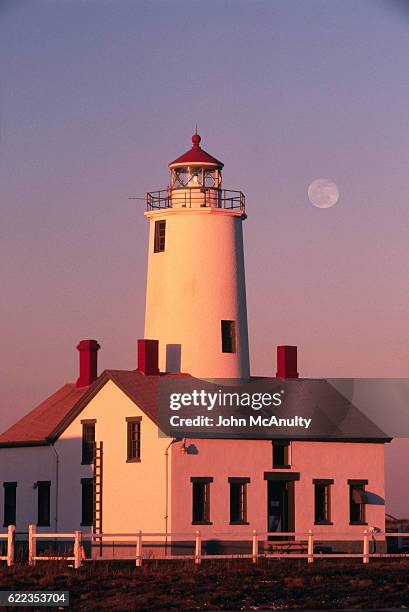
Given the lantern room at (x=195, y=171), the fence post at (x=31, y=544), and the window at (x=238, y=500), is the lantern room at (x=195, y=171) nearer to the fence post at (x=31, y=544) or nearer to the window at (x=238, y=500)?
the window at (x=238, y=500)

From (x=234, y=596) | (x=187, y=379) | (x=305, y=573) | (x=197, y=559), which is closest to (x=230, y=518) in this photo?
(x=187, y=379)

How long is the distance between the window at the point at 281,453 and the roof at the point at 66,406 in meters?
4.31

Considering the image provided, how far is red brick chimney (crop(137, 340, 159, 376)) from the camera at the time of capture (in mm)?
57625

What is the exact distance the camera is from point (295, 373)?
60.5 meters

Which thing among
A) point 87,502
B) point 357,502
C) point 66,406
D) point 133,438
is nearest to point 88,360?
point 66,406

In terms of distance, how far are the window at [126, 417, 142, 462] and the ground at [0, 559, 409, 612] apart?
10165 mm

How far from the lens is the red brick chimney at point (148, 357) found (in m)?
57.6

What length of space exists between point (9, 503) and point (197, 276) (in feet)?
36.6

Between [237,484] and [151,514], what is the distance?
3054mm

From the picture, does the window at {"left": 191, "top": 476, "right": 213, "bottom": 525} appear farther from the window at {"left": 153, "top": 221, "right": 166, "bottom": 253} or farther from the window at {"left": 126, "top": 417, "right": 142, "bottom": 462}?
the window at {"left": 153, "top": 221, "right": 166, "bottom": 253}

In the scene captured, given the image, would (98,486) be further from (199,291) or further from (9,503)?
(199,291)

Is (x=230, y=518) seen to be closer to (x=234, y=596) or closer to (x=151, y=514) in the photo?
(x=151, y=514)

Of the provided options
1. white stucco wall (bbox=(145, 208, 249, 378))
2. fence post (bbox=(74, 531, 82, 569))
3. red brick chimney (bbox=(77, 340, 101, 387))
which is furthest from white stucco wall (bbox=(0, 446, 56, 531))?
fence post (bbox=(74, 531, 82, 569))

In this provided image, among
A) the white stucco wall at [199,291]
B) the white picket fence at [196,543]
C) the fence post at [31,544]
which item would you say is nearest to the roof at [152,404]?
the white stucco wall at [199,291]
